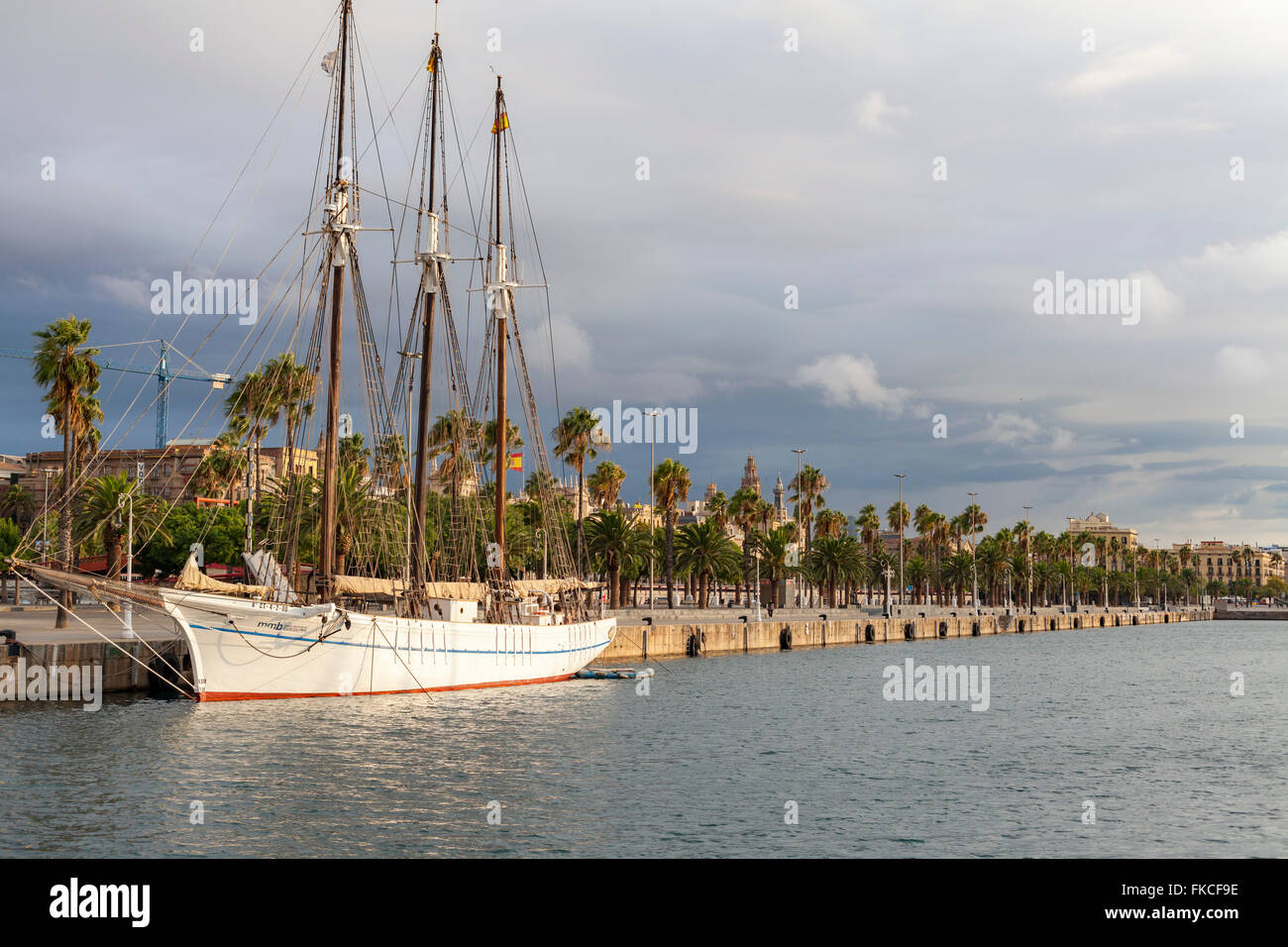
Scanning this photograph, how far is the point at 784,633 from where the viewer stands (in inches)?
3740

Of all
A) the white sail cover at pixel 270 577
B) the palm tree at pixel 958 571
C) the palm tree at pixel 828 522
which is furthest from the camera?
the palm tree at pixel 958 571

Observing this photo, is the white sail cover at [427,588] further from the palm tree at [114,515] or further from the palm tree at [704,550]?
the palm tree at [704,550]

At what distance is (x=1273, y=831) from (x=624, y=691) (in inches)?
1304

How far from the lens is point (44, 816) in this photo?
23.2 meters

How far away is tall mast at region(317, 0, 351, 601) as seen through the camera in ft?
148

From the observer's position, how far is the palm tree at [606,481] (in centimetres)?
12506

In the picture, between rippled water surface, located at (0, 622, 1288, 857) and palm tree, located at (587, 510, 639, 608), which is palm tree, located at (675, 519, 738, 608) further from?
rippled water surface, located at (0, 622, 1288, 857)

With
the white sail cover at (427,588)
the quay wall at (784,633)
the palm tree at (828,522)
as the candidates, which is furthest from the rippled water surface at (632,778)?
the palm tree at (828,522)
